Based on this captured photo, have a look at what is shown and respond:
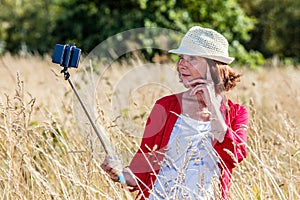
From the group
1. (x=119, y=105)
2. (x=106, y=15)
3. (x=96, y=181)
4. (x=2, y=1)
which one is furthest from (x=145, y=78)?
(x=2, y=1)

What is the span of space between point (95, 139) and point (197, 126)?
0.55m

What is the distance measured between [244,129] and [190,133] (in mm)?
229

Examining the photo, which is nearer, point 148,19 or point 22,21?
point 148,19

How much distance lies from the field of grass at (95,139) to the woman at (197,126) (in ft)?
0.29

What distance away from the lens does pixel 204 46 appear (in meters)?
3.02

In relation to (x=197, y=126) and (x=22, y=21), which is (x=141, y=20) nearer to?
(x=197, y=126)

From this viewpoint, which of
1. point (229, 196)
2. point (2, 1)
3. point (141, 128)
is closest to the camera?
point (229, 196)

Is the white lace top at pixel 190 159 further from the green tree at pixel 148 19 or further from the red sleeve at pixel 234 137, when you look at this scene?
the green tree at pixel 148 19

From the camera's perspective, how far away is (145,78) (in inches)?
302

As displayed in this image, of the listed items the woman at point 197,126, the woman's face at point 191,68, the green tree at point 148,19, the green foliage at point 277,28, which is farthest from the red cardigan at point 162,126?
the green foliage at point 277,28

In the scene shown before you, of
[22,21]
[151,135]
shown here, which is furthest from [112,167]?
[22,21]

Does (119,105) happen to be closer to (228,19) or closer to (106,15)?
(228,19)

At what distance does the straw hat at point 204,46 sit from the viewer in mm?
3000

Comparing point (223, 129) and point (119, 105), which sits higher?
point (223, 129)
